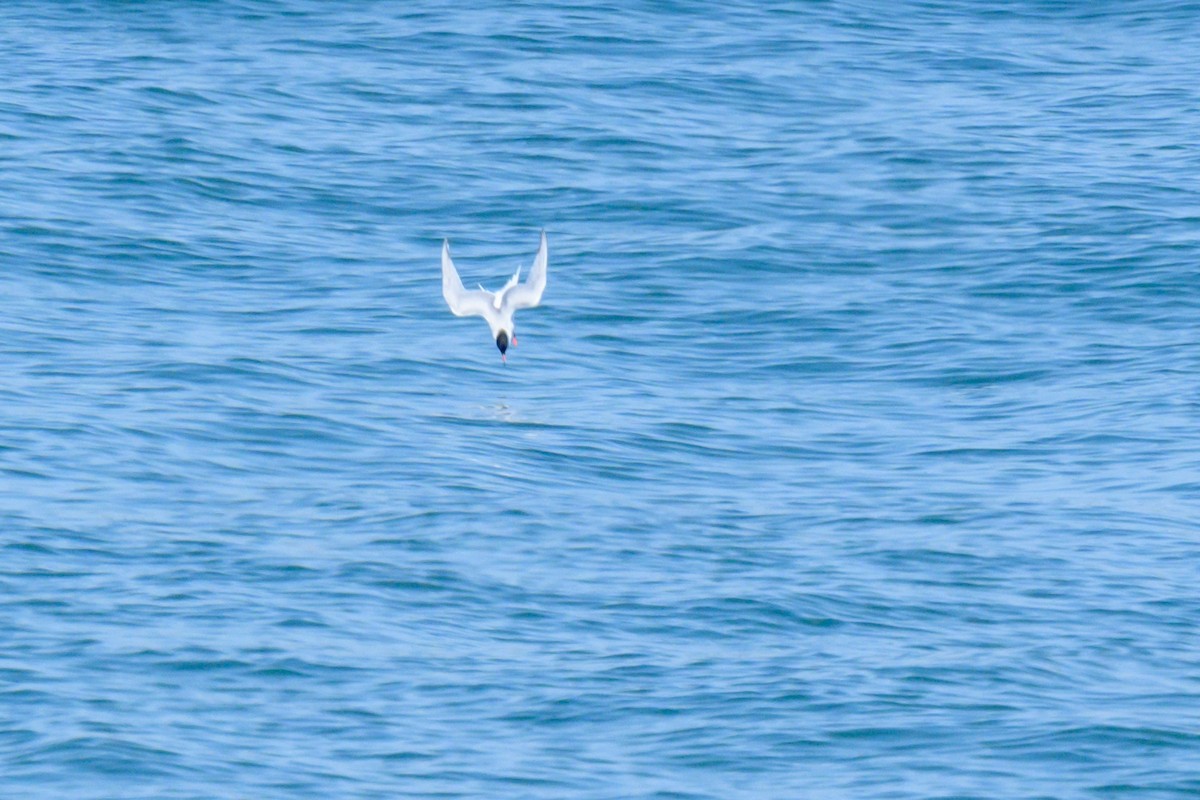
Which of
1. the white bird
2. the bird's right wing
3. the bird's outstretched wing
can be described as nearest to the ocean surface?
the white bird

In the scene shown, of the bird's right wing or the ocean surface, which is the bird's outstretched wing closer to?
the bird's right wing

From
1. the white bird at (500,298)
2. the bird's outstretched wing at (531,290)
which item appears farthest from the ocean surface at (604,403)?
the bird's outstretched wing at (531,290)

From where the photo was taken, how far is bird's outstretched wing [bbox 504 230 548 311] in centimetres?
1883

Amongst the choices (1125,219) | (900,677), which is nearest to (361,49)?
(1125,219)

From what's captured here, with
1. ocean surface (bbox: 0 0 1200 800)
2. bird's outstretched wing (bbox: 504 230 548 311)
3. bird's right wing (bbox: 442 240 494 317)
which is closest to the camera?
ocean surface (bbox: 0 0 1200 800)

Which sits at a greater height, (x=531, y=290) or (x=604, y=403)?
(x=531, y=290)

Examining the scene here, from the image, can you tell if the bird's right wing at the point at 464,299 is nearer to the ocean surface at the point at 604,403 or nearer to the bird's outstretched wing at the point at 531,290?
the bird's outstretched wing at the point at 531,290

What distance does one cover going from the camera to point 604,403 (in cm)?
2003

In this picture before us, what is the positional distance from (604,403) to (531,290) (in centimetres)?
152

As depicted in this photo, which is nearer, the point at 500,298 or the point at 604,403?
the point at 500,298

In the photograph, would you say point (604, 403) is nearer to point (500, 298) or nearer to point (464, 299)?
point (500, 298)

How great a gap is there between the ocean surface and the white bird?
2.76 feet

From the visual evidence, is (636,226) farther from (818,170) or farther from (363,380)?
(363,380)

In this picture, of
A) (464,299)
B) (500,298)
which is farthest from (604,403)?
(464,299)
